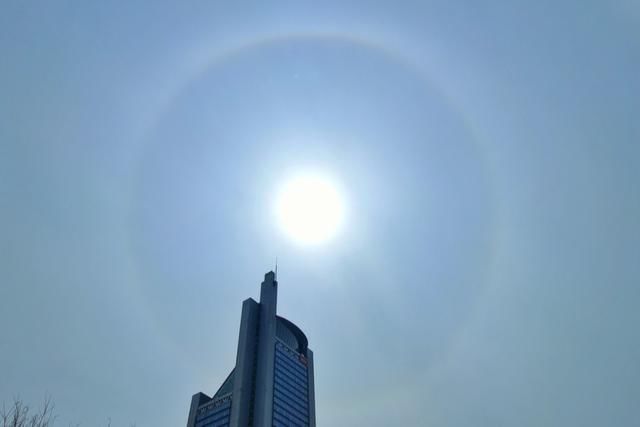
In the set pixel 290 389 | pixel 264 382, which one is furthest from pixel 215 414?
pixel 264 382

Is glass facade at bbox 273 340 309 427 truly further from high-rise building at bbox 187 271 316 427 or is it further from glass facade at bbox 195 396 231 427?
glass facade at bbox 195 396 231 427

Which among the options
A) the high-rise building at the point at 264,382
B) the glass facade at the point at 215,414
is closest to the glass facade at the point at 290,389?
the high-rise building at the point at 264,382

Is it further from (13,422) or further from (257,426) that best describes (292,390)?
(13,422)

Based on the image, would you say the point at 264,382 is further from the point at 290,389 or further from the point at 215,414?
the point at 215,414

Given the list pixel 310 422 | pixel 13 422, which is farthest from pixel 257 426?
pixel 13 422

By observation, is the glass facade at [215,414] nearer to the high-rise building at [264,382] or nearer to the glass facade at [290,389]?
the high-rise building at [264,382]
